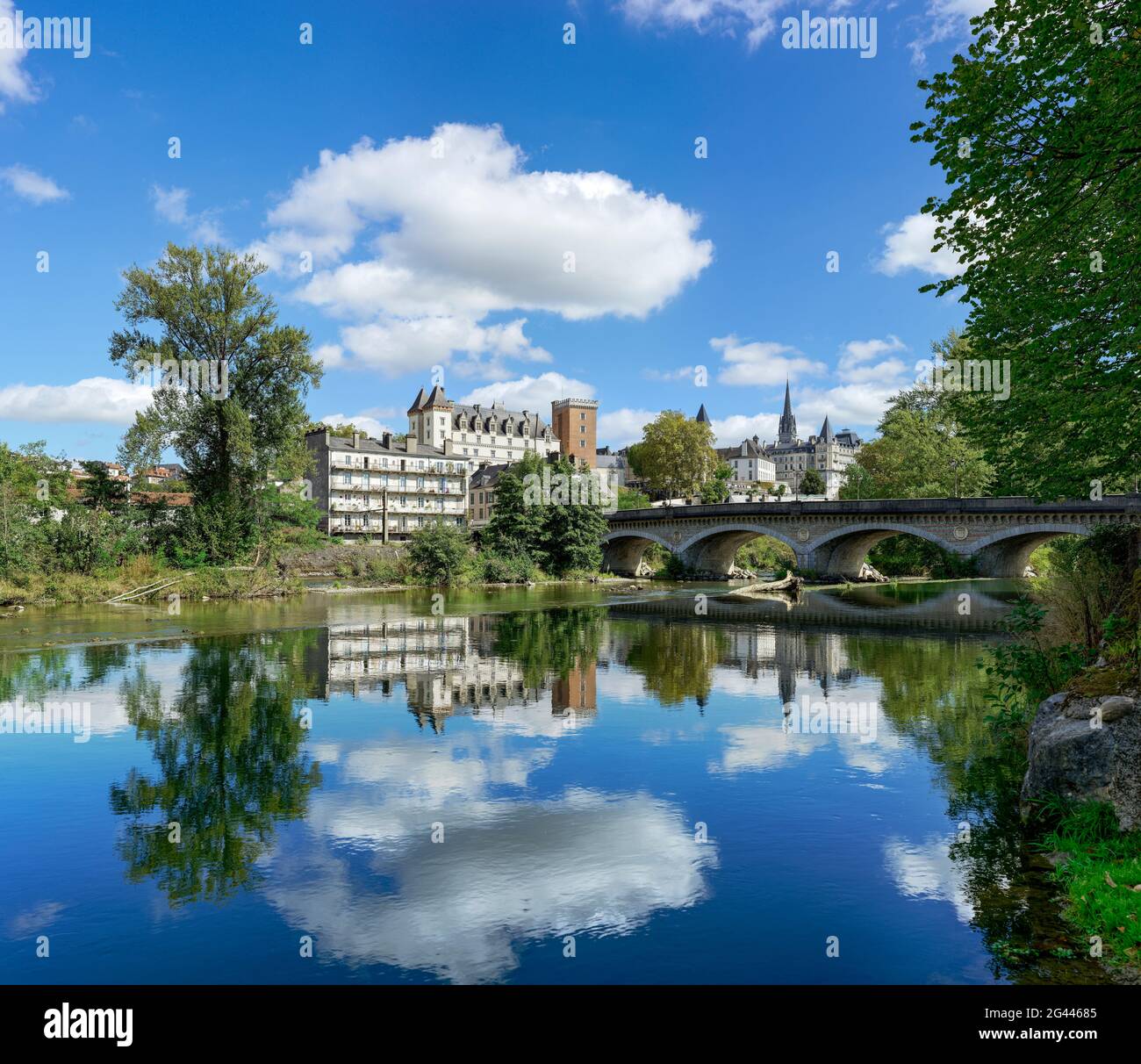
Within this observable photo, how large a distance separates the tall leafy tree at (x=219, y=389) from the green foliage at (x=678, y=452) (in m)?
64.5

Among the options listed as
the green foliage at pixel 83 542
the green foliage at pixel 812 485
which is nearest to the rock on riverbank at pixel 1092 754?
the green foliage at pixel 83 542

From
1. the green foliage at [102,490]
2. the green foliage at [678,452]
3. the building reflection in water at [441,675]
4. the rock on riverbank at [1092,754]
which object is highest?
the green foliage at [678,452]

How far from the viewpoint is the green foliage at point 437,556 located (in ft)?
200

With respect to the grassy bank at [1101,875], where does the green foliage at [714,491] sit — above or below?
above

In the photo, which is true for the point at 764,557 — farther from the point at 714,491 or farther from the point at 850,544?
the point at 714,491

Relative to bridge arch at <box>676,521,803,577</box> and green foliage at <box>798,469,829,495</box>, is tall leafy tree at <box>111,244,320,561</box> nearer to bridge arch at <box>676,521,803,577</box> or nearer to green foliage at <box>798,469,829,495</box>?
bridge arch at <box>676,521,803,577</box>

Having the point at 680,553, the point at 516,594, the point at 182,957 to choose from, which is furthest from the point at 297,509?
the point at 182,957

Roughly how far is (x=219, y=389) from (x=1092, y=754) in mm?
52383

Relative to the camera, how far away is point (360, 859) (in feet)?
32.7

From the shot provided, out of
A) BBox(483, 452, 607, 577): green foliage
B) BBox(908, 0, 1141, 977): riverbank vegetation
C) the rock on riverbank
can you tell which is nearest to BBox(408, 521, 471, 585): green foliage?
BBox(483, 452, 607, 577): green foliage

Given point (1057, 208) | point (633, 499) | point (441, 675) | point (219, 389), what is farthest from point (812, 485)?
point (1057, 208)

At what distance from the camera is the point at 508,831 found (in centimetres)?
1095

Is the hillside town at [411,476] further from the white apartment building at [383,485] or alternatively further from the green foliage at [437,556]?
the green foliage at [437,556]
